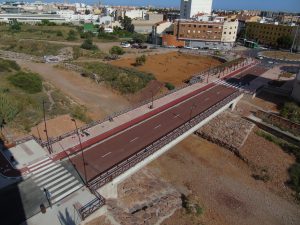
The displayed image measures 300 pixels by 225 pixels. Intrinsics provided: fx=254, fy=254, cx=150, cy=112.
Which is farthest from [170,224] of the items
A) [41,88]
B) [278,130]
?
[41,88]

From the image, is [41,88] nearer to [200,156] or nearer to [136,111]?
[136,111]

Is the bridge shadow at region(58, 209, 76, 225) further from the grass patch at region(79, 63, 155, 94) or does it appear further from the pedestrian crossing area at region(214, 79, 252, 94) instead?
the pedestrian crossing area at region(214, 79, 252, 94)

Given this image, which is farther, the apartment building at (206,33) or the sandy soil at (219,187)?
the apartment building at (206,33)

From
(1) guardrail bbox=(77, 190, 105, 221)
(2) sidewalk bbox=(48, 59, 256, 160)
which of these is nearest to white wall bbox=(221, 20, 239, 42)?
(2) sidewalk bbox=(48, 59, 256, 160)

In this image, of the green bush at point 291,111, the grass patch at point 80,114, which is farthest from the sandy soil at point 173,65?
the grass patch at point 80,114

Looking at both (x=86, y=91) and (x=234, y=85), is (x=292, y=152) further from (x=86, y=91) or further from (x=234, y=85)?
(x=86, y=91)

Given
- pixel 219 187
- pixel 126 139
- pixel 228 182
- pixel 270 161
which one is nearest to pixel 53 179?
pixel 126 139

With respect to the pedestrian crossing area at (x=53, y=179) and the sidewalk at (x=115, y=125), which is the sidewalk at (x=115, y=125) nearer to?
the sidewalk at (x=115, y=125)
